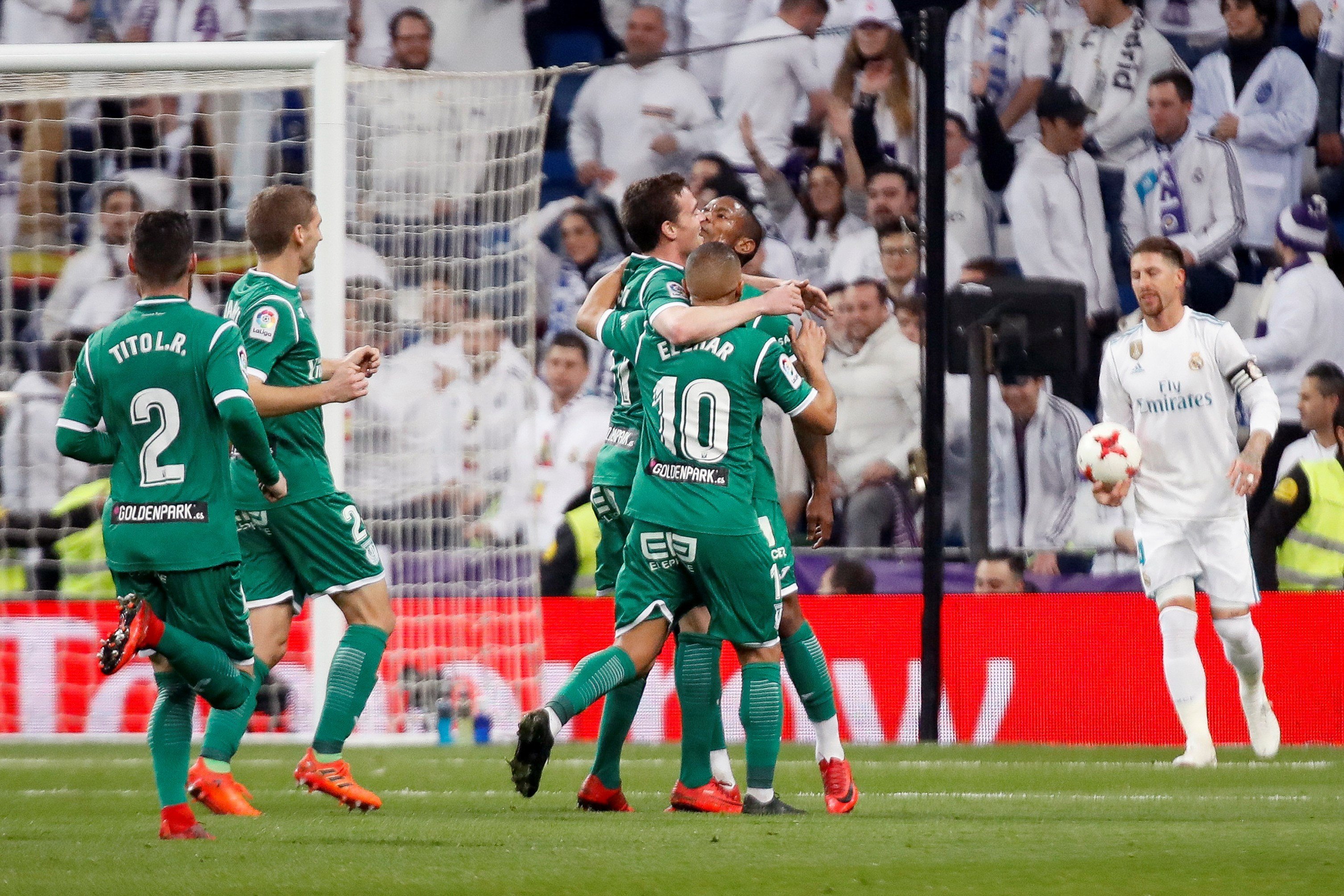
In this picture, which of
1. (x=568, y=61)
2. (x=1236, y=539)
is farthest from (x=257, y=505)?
(x=568, y=61)

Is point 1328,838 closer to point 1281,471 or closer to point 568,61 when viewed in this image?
point 1281,471

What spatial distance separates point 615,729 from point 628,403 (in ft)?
3.74

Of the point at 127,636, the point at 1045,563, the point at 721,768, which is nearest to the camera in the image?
the point at 127,636

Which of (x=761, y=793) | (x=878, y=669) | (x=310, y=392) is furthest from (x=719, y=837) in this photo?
(x=878, y=669)

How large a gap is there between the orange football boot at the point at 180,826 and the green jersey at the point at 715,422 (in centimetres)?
161

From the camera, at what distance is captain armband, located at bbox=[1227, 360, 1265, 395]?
7.47 meters

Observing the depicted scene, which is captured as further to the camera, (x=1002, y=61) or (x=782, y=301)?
(x=1002, y=61)

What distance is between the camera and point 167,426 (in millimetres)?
4855

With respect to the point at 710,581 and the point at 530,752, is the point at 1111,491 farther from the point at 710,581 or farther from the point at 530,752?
the point at 530,752

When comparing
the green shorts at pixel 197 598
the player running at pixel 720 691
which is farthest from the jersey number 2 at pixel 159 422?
the player running at pixel 720 691

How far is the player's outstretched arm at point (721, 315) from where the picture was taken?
5.34 metres

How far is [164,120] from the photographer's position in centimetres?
1192

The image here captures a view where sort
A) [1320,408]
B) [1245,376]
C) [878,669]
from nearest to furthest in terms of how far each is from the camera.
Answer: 1. [1245,376]
2. [878,669]
3. [1320,408]

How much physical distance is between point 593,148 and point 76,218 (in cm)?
358
